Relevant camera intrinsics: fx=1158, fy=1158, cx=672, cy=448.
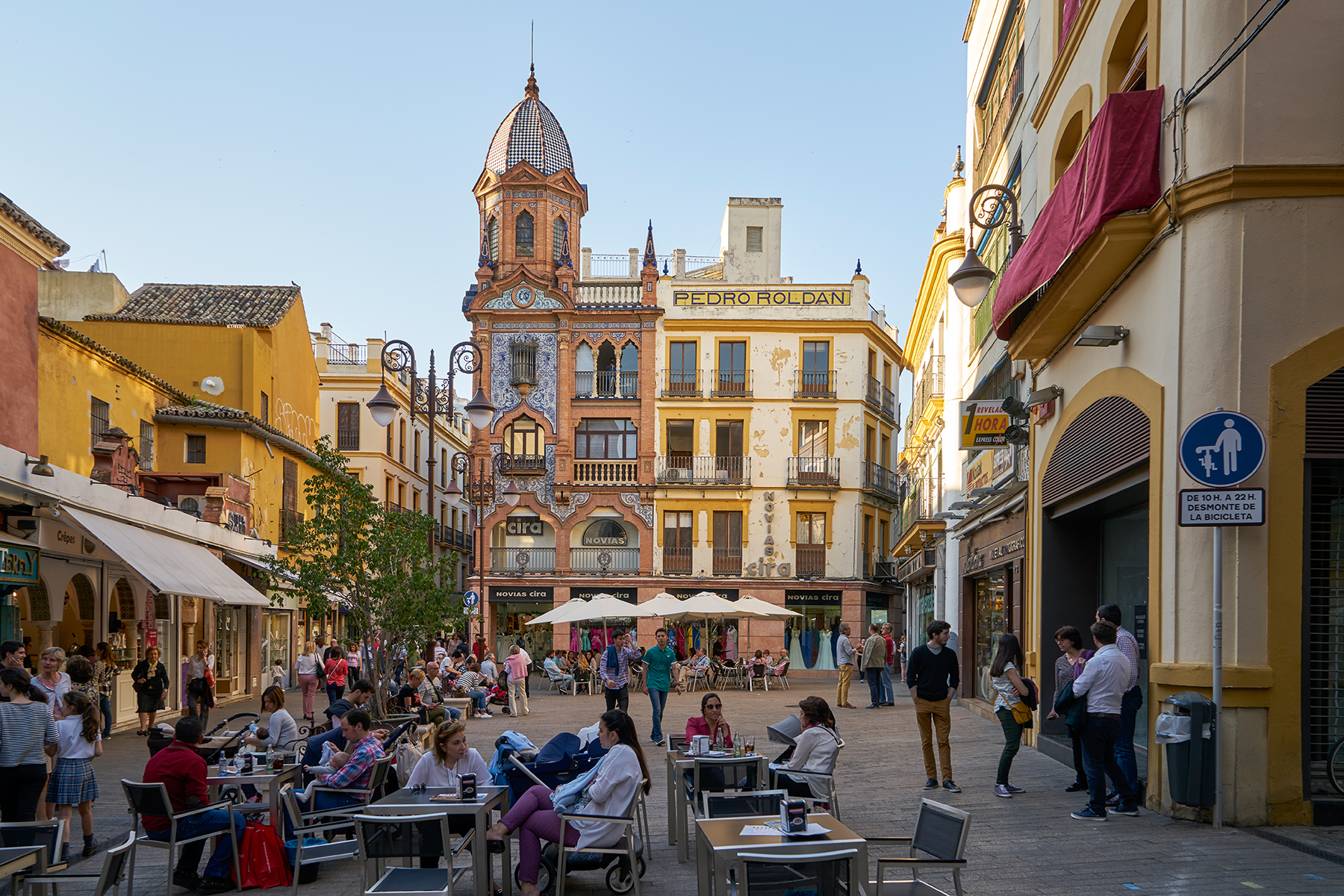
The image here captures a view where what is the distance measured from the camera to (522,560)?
4094 centimetres

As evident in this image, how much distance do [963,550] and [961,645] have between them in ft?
6.46

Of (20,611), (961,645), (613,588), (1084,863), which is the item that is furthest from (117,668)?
(613,588)

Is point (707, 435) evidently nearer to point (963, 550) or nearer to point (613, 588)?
point (613, 588)

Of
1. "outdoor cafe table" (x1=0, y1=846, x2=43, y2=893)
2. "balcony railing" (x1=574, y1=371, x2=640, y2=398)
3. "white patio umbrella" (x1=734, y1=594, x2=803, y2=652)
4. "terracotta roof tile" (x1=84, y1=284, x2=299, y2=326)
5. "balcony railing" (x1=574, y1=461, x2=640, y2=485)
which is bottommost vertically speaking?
"white patio umbrella" (x1=734, y1=594, x2=803, y2=652)

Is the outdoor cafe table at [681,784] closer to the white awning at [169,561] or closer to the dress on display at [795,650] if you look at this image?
the white awning at [169,561]

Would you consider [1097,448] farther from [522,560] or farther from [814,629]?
[522,560]

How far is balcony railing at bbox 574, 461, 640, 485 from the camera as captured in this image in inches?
1619

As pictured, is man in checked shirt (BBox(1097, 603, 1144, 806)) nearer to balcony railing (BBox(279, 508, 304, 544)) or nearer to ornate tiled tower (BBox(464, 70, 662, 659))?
balcony railing (BBox(279, 508, 304, 544))

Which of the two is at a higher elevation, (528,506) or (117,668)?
(528,506)

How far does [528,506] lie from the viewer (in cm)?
4109

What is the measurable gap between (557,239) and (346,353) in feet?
37.5

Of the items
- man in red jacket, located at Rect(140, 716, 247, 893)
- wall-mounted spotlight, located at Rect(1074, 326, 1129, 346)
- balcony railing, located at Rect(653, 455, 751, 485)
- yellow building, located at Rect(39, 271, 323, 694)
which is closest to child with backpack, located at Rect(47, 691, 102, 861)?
man in red jacket, located at Rect(140, 716, 247, 893)

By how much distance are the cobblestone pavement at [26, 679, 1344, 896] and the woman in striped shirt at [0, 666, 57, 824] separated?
3.21 feet

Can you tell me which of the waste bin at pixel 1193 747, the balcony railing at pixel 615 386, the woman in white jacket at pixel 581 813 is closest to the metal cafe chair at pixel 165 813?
the woman in white jacket at pixel 581 813
